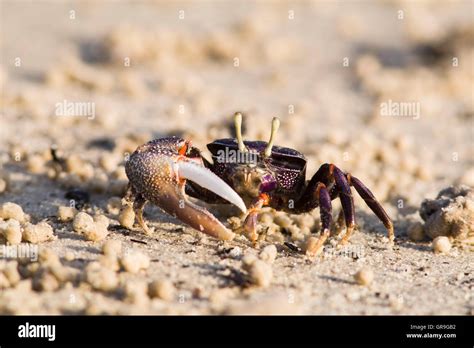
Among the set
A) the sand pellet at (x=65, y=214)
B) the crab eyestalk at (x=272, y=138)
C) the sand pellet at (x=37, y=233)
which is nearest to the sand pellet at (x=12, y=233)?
the sand pellet at (x=37, y=233)

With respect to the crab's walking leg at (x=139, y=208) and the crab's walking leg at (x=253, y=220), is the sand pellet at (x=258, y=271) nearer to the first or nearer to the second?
the crab's walking leg at (x=253, y=220)

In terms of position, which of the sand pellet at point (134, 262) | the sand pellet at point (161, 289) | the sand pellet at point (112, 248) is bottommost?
the sand pellet at point (161, 289)

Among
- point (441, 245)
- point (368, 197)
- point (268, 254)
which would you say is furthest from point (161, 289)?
point (441, 245)

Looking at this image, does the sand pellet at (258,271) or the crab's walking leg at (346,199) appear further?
the crab's walking leg at (346,199)

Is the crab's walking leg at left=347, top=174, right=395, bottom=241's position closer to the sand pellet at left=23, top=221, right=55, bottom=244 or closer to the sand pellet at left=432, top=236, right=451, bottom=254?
the sand pellet at left=432, top=236, right=451, bottom=254

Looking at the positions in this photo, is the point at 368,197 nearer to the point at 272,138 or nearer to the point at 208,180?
the point at 272,138

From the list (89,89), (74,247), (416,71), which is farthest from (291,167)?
(416,71)

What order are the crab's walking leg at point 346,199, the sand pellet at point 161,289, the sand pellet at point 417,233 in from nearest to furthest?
the sand pellet at point 161,289, the crab's walking leg at point 346,199, the sand pellet at point 417,233
